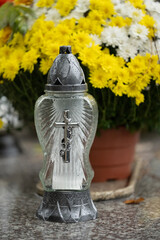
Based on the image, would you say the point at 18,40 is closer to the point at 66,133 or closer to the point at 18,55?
the point at 18,55

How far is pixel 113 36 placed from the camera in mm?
1499

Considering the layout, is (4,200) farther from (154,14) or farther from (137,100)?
(154,14)

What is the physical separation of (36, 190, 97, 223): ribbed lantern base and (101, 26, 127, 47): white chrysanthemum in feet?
1.65

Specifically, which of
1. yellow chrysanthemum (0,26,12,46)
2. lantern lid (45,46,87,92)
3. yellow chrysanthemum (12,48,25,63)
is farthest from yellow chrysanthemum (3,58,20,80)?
lantern lid (45,46,87,92)

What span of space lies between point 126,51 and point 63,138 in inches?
14.9

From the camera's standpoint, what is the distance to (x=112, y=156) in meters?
1.77

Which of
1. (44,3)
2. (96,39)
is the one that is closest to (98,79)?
(96,39)

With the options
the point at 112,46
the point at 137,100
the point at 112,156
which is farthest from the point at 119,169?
the point at 112,46

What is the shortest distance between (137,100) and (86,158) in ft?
0.86

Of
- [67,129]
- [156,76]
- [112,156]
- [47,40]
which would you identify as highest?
[47,40]

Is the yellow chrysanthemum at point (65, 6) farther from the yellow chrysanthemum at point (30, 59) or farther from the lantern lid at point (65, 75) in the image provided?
the lantern lid at point (65, 75)

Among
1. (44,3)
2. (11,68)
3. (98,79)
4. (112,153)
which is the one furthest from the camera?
(112,153)

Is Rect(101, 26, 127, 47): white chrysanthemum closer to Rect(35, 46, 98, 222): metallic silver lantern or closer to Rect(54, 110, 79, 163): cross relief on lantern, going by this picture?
Rect(35, 46, 98, 222): metallic silver lantern

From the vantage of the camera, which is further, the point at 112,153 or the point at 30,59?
the point at 112,153
